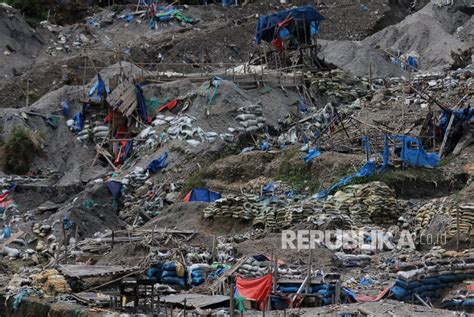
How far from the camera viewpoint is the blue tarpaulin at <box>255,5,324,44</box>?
43.4 meters

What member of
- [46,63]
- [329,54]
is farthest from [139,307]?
[46,63]

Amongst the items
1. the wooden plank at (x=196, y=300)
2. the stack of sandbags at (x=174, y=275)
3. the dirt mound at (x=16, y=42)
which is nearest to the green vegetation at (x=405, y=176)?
the stack of sandbags at (x=174, y=275)

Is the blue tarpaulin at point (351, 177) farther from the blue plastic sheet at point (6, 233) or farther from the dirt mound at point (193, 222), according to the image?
the blue plastic sheet at point (6, 233)

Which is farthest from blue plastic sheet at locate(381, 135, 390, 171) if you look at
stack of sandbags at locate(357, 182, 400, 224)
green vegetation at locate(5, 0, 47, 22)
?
green vegetation at locate(5, 0, 47, 22)

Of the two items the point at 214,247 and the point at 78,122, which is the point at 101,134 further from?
the point at 214,247

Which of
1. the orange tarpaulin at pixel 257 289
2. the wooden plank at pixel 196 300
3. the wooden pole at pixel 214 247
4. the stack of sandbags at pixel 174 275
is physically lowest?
the wooden pole at pixel 214 247

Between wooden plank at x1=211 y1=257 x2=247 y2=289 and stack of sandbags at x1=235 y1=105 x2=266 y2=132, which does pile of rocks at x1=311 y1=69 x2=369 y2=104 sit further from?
wooden plank at x1=211 y1=257 x2=247 y2=289

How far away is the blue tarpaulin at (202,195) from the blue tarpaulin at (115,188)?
2.30 metres

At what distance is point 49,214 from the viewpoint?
3412 centimetres

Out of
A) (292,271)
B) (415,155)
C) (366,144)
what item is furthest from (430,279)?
(366,144)

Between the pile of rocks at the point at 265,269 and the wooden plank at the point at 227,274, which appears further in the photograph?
the wooden plank at the point at 227,274

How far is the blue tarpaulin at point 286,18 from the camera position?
43406mm

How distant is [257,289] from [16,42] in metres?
31.0

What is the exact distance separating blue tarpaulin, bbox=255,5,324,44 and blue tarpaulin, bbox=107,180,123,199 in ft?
34.7
